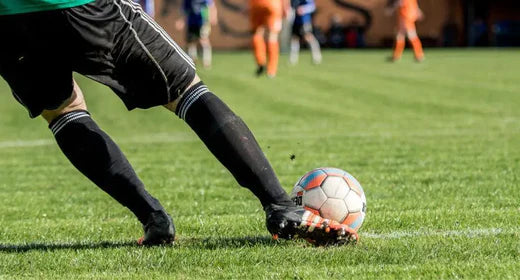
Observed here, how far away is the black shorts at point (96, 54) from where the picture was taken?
3625 millimetres

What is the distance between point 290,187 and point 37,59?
2.75 m

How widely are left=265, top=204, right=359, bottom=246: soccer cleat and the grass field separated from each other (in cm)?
8

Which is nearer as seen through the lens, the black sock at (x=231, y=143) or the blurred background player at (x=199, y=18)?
the black sock at (x=231, y=143)

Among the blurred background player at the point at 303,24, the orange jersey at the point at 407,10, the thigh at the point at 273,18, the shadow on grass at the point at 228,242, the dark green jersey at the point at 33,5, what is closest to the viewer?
the dark green jersey at the point at 33,5

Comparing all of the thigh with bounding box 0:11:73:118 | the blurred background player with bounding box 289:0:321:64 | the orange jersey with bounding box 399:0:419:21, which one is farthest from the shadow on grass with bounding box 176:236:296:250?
the orange jersey with bounding box 399:0:419:21

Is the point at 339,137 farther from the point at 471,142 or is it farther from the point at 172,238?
the point at 172,238

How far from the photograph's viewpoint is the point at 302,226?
373cm

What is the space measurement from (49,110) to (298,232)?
1.21m

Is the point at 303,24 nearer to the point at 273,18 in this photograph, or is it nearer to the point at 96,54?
the point at 273,18

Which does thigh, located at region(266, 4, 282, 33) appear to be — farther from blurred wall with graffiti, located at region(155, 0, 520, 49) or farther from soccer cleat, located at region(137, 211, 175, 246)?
blurred wall with graffiti, located at region(155, 0, 520, 49)

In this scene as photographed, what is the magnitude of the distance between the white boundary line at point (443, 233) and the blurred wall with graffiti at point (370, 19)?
34572mm

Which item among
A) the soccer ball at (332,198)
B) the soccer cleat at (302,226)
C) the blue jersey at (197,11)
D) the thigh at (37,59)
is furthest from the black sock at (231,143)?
the blue jersey at (197,11)

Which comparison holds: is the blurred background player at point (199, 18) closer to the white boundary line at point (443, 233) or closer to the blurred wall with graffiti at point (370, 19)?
the blurred wall with graffiti at point (370, 19)

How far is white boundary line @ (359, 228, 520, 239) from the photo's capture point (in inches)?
162
